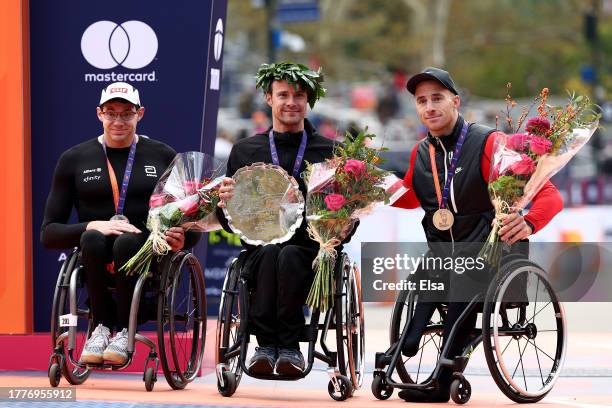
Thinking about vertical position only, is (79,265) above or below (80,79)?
below

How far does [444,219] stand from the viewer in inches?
326

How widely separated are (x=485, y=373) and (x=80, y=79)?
3.35 m

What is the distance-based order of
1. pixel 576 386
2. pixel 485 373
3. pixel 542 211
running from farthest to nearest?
pixel 485 373
pixel 576 386
pixel 542 211

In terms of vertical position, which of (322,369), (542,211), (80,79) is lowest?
(322,369)

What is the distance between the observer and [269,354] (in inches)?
330

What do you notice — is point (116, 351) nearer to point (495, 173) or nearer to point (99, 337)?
point (99, 337)

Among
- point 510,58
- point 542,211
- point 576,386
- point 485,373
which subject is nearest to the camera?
point 542,211

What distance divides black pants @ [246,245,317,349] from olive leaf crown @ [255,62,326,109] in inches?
36.5

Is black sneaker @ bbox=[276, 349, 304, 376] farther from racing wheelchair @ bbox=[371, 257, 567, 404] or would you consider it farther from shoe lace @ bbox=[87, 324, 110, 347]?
shoe lace @ bbox=[87, 324, 110, 347]

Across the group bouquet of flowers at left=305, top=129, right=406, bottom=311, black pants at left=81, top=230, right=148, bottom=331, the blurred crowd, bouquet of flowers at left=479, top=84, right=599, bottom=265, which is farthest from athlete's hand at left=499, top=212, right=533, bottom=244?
the blurred crowd

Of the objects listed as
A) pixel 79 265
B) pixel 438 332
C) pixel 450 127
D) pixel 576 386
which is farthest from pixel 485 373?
pixel 79 265

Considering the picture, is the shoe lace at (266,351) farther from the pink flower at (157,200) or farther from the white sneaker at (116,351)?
the pink flower at (157,200)

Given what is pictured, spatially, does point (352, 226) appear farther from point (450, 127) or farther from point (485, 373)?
point (485, 373)

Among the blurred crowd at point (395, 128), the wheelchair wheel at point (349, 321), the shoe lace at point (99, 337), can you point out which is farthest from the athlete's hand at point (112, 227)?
the blurred crowd at point (395, 128)
